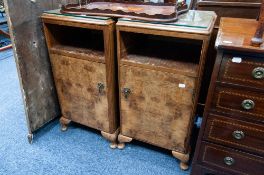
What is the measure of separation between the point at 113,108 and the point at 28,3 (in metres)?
0.79

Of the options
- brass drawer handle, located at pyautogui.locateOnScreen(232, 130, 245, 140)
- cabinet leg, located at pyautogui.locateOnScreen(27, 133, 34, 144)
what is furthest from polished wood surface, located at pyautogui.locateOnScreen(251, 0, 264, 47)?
cabinet leg, located at pyautogui.locateOnScreen(27, 133, 34, 144)

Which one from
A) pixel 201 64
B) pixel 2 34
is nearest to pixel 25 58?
pixel 201 64

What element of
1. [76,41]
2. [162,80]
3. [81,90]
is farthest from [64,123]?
[162,80]

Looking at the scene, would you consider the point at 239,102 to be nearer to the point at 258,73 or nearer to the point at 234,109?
the point at 234,109

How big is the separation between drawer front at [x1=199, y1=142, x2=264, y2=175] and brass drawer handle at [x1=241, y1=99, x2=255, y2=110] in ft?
0.83

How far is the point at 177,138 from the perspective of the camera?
1273 mm

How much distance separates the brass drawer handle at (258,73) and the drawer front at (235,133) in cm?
23

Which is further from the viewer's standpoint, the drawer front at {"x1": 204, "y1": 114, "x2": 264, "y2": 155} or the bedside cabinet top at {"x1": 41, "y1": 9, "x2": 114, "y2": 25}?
the bedside cabinet top at {"x1": 41, "y1": 9, "x2": 114, "y2": 25}

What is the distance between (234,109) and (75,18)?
94 cm

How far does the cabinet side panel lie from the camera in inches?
47.7

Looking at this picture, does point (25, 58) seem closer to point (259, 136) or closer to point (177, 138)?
point (177, 138)

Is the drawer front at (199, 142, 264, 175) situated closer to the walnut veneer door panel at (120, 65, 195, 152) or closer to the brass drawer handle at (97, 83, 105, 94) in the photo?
the walnut veneer door panel at (120, 65, 195, 152)

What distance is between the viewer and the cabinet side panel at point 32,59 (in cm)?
121

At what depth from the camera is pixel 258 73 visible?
0.84 metres
